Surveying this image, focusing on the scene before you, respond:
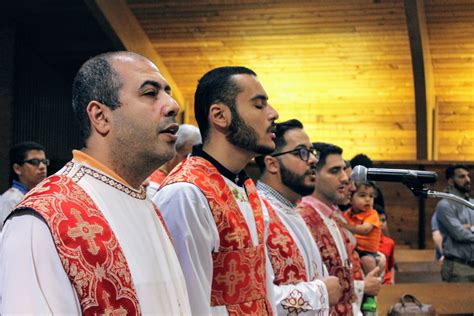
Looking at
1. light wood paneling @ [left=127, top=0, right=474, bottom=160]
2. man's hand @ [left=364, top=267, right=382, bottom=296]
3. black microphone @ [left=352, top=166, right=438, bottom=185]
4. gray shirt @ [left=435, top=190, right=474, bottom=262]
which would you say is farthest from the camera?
light wood paneling @ [left=127, top=0, right=474, bottom=160]

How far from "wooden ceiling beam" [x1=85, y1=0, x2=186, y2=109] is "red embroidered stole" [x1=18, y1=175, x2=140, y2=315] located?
733 centimetres

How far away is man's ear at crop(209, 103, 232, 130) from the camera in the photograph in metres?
2.44

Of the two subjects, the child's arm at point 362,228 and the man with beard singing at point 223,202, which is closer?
the man with beard singing at point 223,202

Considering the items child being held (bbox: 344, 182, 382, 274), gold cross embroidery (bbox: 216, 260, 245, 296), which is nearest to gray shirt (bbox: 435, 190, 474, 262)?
child being held (bbox: 344, 182, 382, 274)

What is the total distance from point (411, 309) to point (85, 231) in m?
3.91

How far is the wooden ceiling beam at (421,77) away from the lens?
360 inches

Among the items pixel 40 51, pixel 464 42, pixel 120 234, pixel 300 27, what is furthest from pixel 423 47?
pixel 120 234

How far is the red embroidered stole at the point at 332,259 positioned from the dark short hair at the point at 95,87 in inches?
77.5

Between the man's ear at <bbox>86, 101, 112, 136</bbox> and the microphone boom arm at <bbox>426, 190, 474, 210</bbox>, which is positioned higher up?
the man's ear at <bbox>86, 101, 112, 136</bbox>

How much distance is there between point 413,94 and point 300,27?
2.01 metres

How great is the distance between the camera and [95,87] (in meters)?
1.80

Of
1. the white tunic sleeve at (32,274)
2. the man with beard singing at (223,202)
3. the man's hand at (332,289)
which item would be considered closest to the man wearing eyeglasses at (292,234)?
the man's hand at (332,289)

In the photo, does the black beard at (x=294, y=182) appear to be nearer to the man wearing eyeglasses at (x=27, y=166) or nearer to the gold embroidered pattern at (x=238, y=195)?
the gold embroidered pattern at (x=238, y=195)

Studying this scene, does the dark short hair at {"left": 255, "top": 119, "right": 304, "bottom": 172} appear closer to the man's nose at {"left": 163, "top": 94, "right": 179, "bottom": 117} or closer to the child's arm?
the man's nose at {"left": 163, "top": 94, "right": 179, "bottom": 117}
